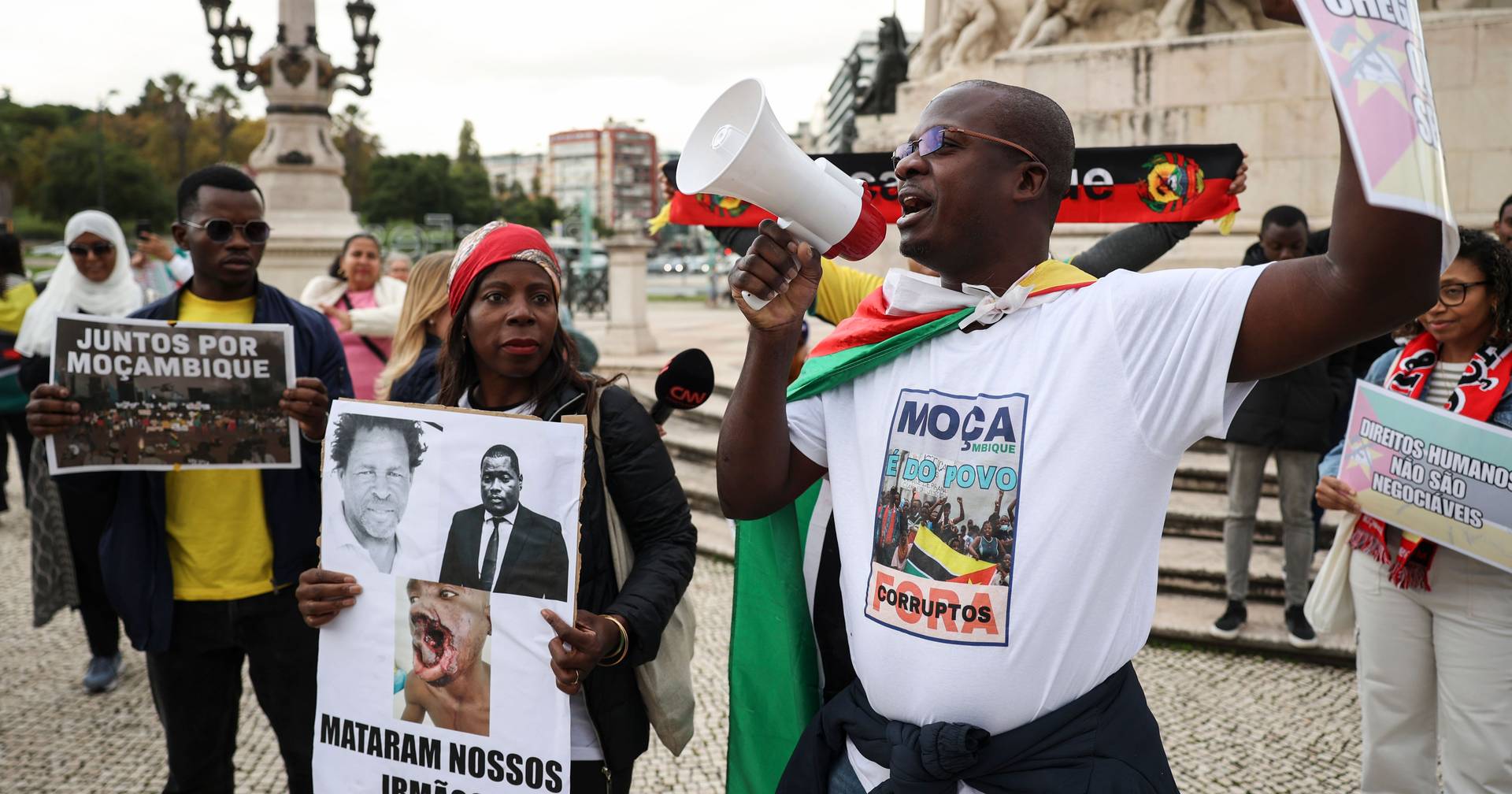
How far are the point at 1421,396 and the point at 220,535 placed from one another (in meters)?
3.79

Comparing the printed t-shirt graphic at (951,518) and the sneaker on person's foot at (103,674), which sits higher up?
the printed t-shirt graphic at (951,518)

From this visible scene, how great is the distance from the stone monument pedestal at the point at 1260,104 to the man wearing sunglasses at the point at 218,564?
6.91 m

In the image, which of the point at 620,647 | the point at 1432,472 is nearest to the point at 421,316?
the point at 620,647

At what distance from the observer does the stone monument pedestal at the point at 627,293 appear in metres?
14.2

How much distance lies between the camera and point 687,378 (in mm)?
2826

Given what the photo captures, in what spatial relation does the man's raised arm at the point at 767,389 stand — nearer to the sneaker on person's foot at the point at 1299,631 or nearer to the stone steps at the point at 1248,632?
the stone steps at the point at 1248,632

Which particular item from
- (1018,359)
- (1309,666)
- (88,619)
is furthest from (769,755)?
(88,619)

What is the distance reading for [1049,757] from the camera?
1.62 meters

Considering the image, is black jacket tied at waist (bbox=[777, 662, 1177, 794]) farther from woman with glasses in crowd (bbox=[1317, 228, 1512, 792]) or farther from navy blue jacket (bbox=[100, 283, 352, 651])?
navy blue jacket (bbox=[100, 283, 352, 651])

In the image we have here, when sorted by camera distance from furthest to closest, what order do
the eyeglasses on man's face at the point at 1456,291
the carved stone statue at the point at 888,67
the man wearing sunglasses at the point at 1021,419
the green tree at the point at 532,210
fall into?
1. the green tree at the point at 532,210
2. the carved stone statue at the point at 888,67
3. the eyeglasses on man's face at the point at 1456,291
4. the man wearing sunglasses at the point at 1021,419

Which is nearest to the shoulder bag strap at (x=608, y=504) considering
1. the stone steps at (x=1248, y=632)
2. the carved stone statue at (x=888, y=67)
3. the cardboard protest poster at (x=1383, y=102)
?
the cardboard protest poster at (x=1383, y=102)

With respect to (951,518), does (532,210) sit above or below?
above

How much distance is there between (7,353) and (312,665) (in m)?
5.62

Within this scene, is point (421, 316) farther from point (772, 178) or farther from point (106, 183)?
point (106, 183)
